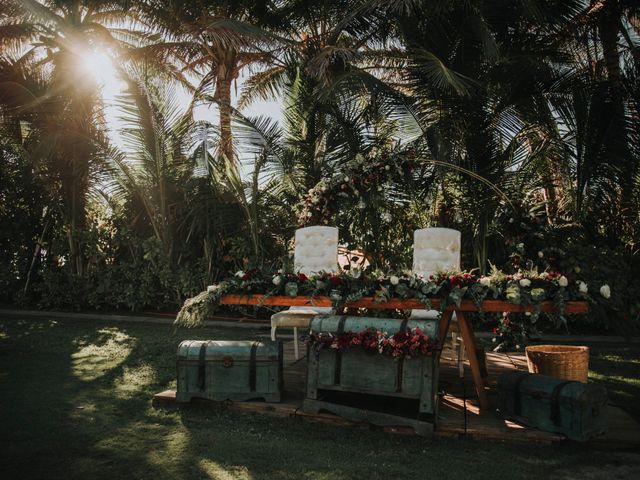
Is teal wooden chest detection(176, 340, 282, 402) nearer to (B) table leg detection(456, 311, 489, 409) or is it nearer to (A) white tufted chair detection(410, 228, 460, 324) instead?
(B) table leg detection(456, 311, 489, 409)

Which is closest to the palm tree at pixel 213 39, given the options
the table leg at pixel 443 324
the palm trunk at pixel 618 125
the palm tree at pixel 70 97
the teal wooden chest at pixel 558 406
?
the palm tree at pixel 70 97

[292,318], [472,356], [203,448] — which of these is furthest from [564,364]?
[203,448]

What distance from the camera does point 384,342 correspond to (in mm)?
3494

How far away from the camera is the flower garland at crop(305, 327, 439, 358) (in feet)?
11.3

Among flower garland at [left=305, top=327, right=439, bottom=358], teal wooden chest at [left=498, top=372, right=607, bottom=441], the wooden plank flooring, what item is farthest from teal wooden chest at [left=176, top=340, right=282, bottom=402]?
teal wooden chest at [left=498, top=372, right=607, bottom=441]

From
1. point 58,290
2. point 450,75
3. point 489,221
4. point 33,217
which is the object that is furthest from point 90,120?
point 489,221

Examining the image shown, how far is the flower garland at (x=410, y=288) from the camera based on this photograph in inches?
141

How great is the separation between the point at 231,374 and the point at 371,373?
1.01m

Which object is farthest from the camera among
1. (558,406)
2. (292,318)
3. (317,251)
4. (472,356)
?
(317,251)

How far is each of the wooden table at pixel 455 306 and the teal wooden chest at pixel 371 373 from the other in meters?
0.15

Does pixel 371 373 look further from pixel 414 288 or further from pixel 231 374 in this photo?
pixel 231 374

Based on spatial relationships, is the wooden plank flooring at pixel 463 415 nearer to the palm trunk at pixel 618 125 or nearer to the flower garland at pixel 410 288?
the flower garland at pixel 410 288

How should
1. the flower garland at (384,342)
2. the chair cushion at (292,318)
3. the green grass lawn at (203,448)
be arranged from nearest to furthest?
the green grass lawn at (203,448)
the flower garland at (384,342)
the chair cushion at (292,318)

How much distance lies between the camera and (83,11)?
40.9 feet
